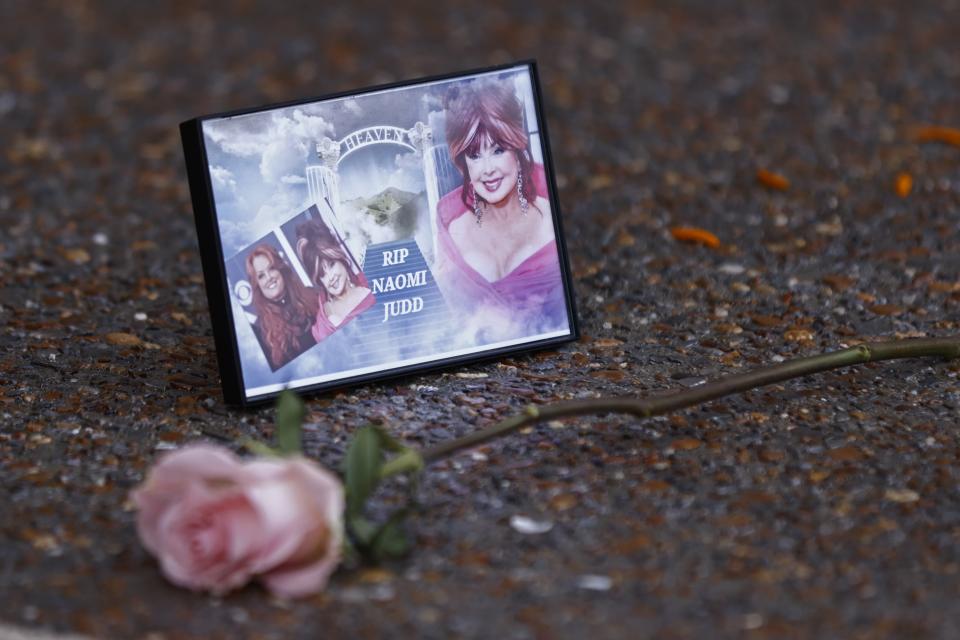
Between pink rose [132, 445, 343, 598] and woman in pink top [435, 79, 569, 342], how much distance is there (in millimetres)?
483

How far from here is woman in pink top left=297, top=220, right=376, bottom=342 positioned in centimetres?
150

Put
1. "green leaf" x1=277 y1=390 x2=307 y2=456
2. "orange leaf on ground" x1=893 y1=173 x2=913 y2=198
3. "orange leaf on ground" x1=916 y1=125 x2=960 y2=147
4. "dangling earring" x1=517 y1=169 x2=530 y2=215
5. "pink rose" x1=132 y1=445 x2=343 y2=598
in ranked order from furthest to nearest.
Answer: "orange leaf on ground" x1=916 y1=125 x2=960 y2=147
"orange leaf on ground" x1=893 y1=173 x2=913 y2=198
"dangling earring" x1=517 y1=169 x2=530 y2=215
"green leaf" x1=277 y1=390 x2=307 y2=456
"pink rose" x1=132 y1=445 x2=343 y2=598

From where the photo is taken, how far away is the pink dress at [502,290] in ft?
5.09

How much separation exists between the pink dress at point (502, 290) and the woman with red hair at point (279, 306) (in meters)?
0.17

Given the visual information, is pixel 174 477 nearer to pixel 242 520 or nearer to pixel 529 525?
pixel 242 520

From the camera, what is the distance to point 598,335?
1.77 meters

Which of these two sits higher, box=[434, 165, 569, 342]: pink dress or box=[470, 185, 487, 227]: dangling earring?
box=[470, 185, 487, 227]: dangling earring

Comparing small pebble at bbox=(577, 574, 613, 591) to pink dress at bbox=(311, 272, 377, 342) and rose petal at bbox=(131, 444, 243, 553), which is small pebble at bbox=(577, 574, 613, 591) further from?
pink dress at bbox=(311, 272, 377, 342)

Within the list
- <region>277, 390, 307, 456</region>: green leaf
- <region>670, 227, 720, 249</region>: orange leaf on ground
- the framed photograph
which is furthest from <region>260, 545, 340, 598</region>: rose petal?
<region>670, 227, 720, 249</region>: orange leaf on ground

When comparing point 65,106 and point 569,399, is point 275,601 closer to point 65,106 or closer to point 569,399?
point 569,399

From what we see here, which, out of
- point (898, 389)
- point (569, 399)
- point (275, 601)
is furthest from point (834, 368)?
point (275, 601)

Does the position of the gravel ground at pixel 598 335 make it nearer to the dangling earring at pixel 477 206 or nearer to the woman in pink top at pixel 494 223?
A: the woman in pink top at pixel 494 223

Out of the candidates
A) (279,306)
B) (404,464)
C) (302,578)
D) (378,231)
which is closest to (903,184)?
(378,231)

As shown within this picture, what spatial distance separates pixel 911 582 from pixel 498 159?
68cm
